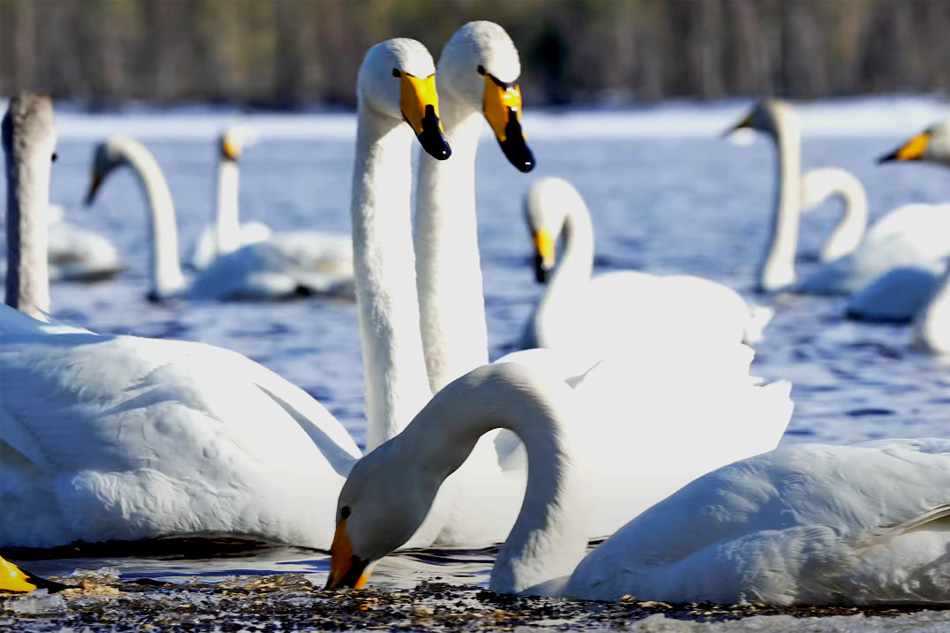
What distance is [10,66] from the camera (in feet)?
158

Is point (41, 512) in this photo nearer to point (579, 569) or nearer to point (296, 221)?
point (579, 569)

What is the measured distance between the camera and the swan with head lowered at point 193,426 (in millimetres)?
5340

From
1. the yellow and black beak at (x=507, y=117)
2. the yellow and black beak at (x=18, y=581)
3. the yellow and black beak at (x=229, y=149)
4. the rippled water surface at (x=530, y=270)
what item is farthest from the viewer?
the yellow and black beak at (x=229, y=149)

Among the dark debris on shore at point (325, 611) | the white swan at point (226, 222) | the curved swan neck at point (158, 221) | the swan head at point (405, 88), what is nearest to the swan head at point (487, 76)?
the swan head at point (405, 88)

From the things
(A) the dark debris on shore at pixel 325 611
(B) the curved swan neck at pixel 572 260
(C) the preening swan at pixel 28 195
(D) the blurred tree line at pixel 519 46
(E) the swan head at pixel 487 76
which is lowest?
(A) the dark debris on shore at pixel 325 611

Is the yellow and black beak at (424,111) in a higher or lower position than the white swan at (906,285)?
higher

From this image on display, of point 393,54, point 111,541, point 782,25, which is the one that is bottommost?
point 111,541

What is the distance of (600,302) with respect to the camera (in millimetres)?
9562

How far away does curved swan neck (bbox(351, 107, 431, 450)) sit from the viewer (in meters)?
5.63

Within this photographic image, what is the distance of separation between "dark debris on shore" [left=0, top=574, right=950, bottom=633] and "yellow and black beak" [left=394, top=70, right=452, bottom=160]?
1.28 m

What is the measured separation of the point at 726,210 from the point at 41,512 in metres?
16.4

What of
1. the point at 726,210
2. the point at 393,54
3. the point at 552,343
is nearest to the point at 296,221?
the point at 726,210

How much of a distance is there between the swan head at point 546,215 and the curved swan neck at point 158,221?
3.89 m

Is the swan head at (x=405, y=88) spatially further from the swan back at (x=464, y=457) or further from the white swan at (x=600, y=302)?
the white swan at (x=600, y=302)
